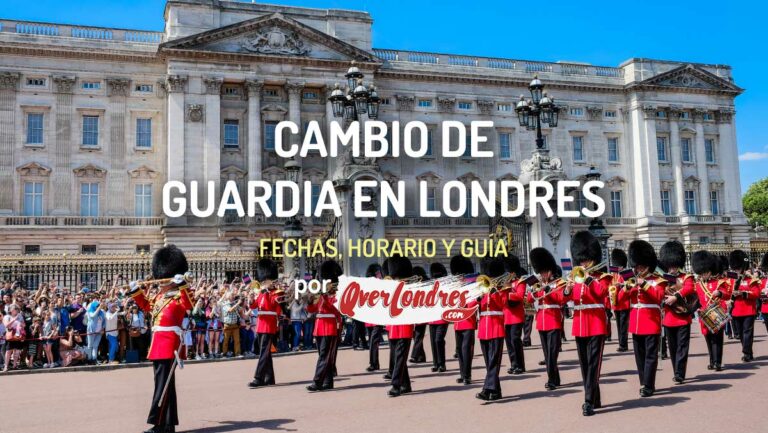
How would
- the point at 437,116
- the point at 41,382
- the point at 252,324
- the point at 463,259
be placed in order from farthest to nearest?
the point at 437,116 → the point at 252,324 → the point at 41,382 → the point at 463,259

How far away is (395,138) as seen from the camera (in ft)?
138

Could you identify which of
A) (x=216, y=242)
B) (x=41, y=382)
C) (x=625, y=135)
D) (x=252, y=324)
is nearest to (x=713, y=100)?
(x=625, y=135)

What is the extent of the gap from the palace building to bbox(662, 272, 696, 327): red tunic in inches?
1135

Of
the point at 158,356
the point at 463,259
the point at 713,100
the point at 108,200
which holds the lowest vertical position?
the point at 158,356

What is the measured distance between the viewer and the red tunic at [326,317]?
1140cm

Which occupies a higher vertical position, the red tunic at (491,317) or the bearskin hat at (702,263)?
the bearskin hat at (702,263)

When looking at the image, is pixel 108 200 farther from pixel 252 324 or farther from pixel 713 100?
pixel 713 100

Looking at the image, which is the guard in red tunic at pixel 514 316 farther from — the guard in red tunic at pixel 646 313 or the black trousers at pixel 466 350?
the guard in red tunic at pixel 646 313

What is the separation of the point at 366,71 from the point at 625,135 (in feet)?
63.9

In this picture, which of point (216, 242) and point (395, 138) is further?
point (395, 138)

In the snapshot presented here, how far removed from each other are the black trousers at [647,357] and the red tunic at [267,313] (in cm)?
573

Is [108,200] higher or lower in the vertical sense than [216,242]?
higher

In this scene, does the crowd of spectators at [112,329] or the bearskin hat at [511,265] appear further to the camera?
the crowd of spectators at [112,329]

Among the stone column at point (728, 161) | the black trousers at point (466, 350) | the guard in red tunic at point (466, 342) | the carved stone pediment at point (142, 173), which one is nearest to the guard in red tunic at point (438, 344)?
the guard in red tunic at point (466, 342)
